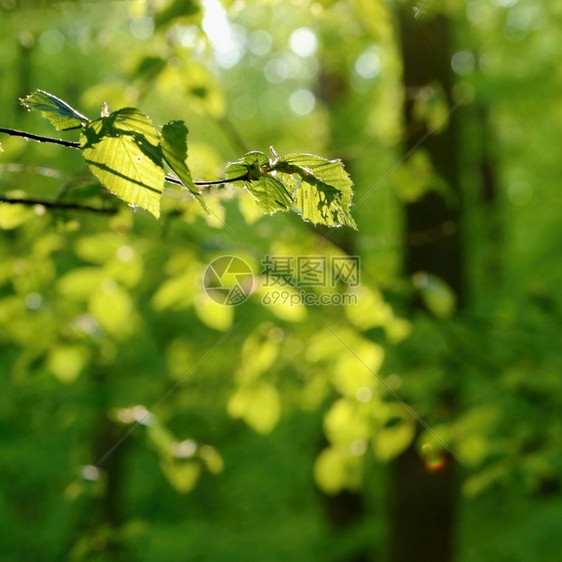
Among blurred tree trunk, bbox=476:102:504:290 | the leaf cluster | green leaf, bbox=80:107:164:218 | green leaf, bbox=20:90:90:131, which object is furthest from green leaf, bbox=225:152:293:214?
blurred tree trunk, bbox=476:102:504:290

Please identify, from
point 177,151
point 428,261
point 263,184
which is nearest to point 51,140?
point 177,151

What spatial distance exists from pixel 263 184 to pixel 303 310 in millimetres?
1328

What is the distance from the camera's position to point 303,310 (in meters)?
2.10

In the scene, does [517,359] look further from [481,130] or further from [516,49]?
[481,130]

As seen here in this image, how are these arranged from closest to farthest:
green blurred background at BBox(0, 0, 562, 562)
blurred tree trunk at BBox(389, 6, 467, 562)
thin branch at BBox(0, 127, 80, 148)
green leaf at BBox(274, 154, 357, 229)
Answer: thin branch at BBox(0, 127, 80, 148), green leaf at BBox(274, 154, 357, 229), green blurred background at BBox(0, 0, 562, 562), blurred tree trunk at BBox(389, 6, 467, 562)

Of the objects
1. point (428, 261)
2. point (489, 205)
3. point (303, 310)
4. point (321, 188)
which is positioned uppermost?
point (489, 205)

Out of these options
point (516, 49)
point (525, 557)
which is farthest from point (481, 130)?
point (525, 557)

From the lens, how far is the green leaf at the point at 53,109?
71 centimetres

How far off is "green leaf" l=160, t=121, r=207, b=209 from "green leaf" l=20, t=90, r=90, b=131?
0.12 meters

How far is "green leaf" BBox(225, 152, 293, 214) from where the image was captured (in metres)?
0.79

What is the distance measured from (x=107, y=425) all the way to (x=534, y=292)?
6.59m

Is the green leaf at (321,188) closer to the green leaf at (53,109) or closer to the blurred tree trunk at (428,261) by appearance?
the green leaf at (53,109)

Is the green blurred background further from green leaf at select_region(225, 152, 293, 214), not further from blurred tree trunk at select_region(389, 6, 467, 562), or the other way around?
green leaf at select_region(225, 152, 293, 214)

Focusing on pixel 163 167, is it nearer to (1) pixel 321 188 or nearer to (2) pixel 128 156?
(2) pixel 128 156
